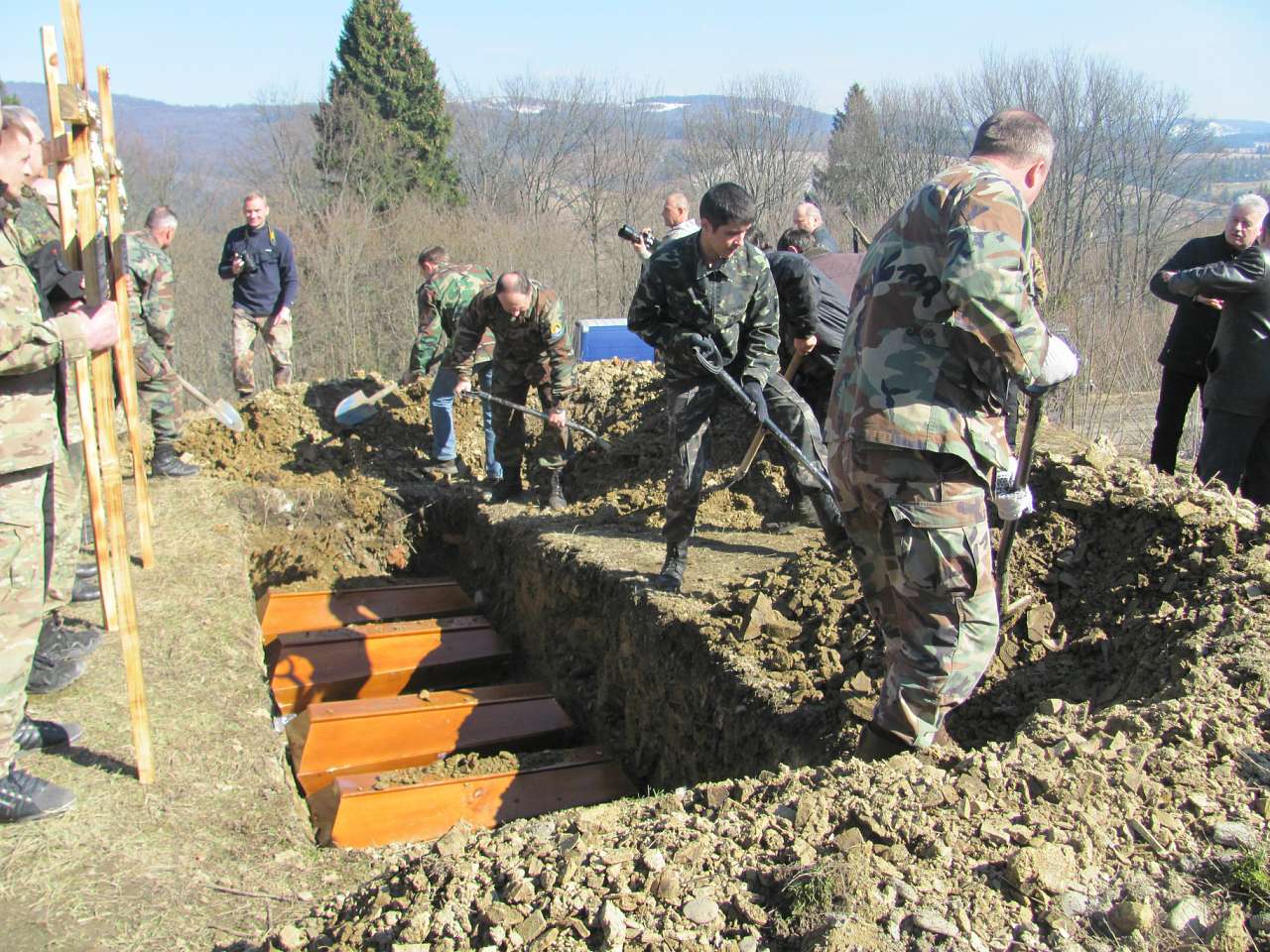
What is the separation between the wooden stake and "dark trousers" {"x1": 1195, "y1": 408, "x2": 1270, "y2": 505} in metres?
4.94

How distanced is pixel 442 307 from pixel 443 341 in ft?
1.40

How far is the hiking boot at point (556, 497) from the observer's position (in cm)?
680

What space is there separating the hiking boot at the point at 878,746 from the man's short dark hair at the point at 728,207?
2369 mm

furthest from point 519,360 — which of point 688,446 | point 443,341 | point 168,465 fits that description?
point 168,465

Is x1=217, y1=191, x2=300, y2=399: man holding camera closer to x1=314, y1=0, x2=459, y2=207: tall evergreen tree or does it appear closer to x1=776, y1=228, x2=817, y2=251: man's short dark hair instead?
x1=776, y1=228, x2=817, y2=251: man's short dark hair

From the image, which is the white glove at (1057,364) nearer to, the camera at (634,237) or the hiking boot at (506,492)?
the camera at (634,237)

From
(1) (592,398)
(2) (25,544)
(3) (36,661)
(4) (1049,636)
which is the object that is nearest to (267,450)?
(1) (592,398)

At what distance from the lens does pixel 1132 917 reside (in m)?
1.92

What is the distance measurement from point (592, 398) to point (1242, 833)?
6613 millimetres

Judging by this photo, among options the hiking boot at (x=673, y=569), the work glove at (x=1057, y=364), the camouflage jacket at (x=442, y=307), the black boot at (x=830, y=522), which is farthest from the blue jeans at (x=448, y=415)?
the work glove at (x=1057, y=364)


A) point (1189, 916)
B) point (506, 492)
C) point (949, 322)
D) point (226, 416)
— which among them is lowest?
point (506, 492)

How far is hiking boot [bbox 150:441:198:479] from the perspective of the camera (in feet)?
24.2

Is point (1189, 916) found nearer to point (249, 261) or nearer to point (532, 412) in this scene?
point (532, 412)

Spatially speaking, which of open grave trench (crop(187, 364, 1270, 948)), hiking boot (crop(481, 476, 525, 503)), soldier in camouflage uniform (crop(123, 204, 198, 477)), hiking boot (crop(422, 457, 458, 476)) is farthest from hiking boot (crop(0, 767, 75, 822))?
hiking boot (crop(422, 457, 458, 476))
